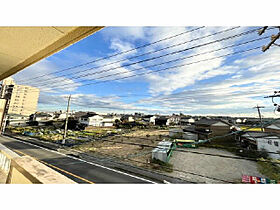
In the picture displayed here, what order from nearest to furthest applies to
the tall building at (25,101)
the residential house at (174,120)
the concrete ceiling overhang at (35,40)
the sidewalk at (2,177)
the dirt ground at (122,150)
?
1. the concrete ceiling overhang at (35,40)
2. the sidewalk at (2,177)
3. the dirt ground at (122,150)
4. the residential house at (174,120)
5. the tall building at (25,101)

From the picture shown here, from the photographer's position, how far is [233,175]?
24.1 ft

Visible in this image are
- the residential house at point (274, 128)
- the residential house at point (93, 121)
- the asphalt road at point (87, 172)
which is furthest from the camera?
the residential house at point (93, 121)

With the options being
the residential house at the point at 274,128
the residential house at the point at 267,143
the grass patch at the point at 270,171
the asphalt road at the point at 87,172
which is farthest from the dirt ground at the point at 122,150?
the residential house at the point at 274,128

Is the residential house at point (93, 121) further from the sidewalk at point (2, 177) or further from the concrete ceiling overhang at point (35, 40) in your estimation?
the concrete ceiling overhang at point (35, 40)

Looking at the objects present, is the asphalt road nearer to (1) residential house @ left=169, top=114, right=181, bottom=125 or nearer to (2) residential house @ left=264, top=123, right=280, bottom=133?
(2) residential house @ left=264, top=123, right=280, bottom=133

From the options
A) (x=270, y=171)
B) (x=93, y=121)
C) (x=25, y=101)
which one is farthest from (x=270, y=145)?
(x=25, y=101)

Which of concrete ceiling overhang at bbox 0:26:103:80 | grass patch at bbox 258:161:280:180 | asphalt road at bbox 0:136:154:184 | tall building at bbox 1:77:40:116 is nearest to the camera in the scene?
concrete ceiling overhang at bbox 0:26:103:80

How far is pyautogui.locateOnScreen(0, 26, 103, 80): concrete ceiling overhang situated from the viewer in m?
1.23

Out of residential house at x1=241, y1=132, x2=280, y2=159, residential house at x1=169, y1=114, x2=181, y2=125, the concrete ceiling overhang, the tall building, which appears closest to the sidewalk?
the concrete ceiling overhang

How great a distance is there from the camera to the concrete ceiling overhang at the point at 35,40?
123 cm

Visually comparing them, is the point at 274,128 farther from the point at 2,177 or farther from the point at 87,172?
the point at 2,177
